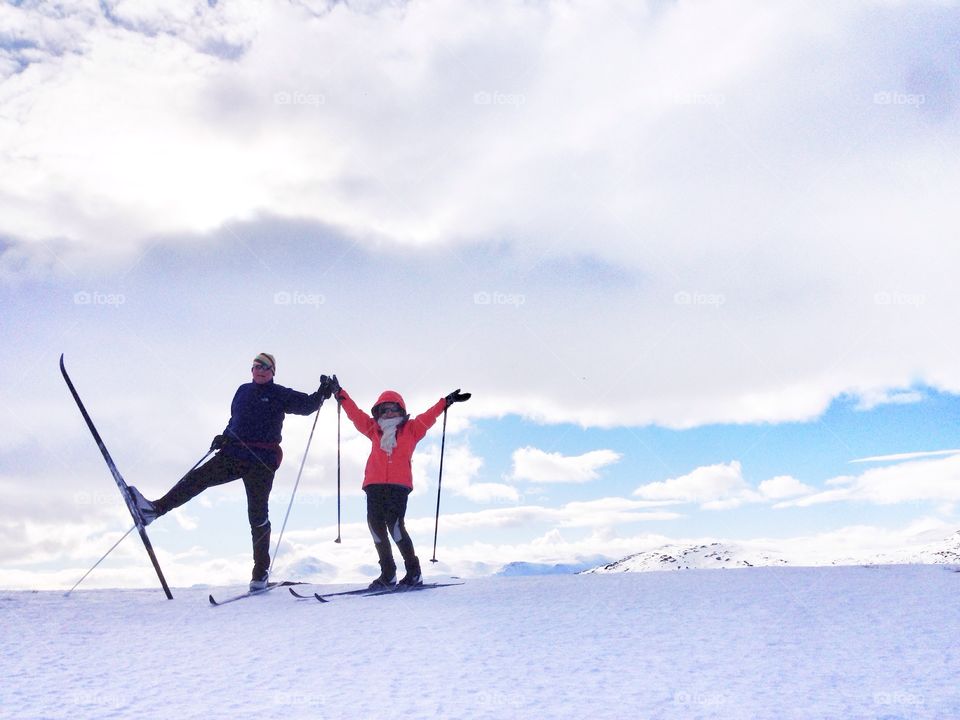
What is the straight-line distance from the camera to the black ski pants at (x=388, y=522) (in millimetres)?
8281

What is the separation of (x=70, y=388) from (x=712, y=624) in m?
7.25

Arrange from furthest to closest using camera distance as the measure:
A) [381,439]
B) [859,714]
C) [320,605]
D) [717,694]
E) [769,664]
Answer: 1. [381,439]
2. [320,605]
3. [769,664]
4. [717,694]
5. [859,714]

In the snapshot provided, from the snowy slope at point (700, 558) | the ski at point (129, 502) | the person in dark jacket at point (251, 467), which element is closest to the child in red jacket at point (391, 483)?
the person in dark jacket at point (251, 467)

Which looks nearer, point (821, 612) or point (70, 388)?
point (821, 612)

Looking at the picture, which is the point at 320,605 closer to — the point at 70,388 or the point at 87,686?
the point at 87,686

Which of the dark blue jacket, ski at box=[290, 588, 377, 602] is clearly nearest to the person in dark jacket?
the dark blue jacket

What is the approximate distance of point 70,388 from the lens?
28.6 feet

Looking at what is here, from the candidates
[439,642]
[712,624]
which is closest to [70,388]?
[439,642]

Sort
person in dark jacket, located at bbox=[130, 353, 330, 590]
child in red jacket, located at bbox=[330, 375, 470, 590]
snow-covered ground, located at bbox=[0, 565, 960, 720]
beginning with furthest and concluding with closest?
1. person in dark jacket, located at bbox=[130, 353, 330, 590]
2. child in red jacket, located at bbox=[330, 375, 470, 590]
3. snow-covered ground, located at bbox=[0, 565, 960, 720]

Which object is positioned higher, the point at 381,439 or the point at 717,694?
the point at 381,439

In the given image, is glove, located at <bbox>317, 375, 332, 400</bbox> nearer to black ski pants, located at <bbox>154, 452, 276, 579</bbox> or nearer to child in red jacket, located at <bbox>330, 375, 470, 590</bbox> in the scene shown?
child in red jacket, located at <bbox>330, 375, 470, 590</bbox>

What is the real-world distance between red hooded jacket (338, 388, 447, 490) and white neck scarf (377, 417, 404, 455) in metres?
0.04

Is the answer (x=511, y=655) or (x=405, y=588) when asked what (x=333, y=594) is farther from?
(x=511, y=655)

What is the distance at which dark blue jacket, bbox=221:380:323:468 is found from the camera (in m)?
8.48
